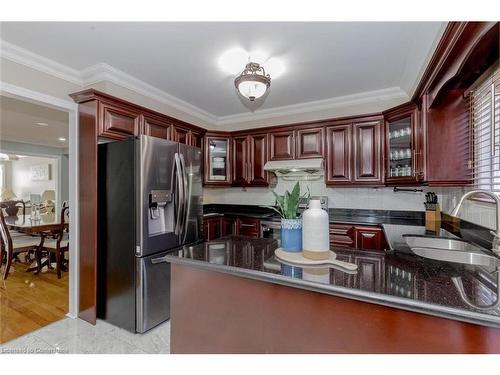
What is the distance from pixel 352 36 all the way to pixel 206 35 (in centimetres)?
117

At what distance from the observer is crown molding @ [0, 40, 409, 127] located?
2.28 m

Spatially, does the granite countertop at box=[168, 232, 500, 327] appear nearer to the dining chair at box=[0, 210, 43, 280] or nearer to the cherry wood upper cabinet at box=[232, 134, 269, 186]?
the cherry wood upper cabinet at box=[232, 134, 269, 186]

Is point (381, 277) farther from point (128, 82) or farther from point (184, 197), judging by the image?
point (128, 82)

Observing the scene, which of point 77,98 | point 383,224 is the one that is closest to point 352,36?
Answer: point 383,224

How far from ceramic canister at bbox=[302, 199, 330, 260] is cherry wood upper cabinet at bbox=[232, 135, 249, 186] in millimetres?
2695

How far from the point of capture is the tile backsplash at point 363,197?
2.33m

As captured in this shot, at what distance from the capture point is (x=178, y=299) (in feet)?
4.65

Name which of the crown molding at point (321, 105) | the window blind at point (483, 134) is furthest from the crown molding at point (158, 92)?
the window blind at point (483, 134)

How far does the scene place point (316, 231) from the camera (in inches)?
47.6

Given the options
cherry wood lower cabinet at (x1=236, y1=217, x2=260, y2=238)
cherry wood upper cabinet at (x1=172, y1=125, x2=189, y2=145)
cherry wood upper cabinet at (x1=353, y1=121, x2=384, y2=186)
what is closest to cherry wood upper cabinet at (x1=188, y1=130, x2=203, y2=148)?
cherry wood upper cabinet at (x1=172, y1=125, x2=189, y2=145)

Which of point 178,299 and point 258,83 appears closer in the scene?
point 178,299
